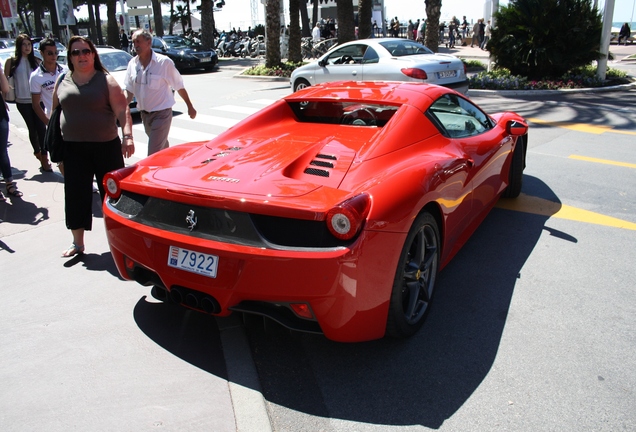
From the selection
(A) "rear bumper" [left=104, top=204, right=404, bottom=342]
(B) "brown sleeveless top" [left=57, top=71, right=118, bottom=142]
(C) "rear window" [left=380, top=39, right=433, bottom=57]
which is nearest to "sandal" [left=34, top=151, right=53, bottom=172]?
(B) "brown sleeveless top" [left=57, top=71, right=118, bottom=142]

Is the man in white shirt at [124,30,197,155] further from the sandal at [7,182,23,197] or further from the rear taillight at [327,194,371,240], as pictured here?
the rear taillight at [327,194,371,240]

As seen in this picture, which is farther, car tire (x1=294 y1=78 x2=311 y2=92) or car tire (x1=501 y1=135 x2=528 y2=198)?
car tire (x1=294 y1=78 x2=311 y2=92)

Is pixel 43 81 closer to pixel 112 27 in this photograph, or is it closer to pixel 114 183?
pixel 114 183

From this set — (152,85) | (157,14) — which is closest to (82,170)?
(152,85)

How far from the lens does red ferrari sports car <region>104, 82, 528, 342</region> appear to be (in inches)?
110

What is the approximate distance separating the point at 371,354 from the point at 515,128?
2.74m

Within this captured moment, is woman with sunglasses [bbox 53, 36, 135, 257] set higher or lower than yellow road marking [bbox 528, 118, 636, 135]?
higher

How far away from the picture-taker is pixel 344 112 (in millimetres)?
4320

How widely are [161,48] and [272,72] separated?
675 centimetres

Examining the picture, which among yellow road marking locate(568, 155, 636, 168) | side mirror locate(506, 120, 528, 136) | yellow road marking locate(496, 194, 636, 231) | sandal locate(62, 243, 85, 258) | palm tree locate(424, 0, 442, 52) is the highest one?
palm tree locate(424, 0, 442, 52)

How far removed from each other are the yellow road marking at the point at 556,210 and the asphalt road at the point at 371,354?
90mm

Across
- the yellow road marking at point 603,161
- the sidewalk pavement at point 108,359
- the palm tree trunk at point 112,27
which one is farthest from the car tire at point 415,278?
the palm tree trunk at point 112,27

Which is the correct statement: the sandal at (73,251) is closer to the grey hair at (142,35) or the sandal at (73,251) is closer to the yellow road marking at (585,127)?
the grey hair at (142,35)

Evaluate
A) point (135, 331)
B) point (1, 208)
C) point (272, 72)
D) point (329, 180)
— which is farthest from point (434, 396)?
point (272, 72)
